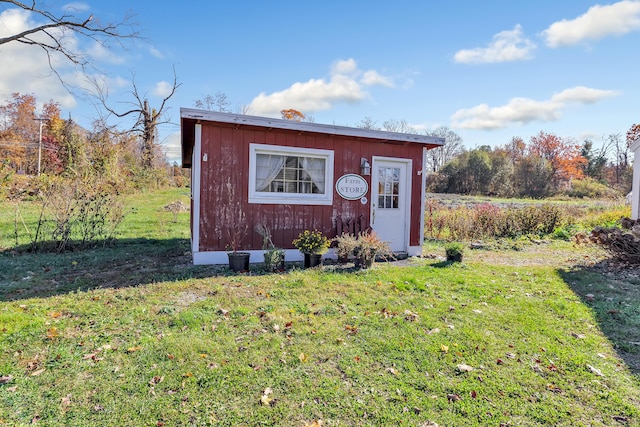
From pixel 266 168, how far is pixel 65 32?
880cm

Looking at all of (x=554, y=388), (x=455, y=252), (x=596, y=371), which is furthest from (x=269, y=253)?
(x=596, y=371)

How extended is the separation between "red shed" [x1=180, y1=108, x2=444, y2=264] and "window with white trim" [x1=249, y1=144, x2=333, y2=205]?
2 centimetres

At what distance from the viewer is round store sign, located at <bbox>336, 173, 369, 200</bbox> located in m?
6.86

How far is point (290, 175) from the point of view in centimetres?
659

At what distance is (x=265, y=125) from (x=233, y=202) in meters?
1.48

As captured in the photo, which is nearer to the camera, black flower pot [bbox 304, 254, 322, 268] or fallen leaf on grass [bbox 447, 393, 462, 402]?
→ fallen leaf on grass [bbox 447, 393, 462, 402]

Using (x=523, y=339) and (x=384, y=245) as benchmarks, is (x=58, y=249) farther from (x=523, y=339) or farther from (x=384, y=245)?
(x=523, y=339)

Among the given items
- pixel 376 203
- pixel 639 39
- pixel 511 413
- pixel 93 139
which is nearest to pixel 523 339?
pixel 511 413

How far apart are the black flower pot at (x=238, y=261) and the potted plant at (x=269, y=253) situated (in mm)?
329

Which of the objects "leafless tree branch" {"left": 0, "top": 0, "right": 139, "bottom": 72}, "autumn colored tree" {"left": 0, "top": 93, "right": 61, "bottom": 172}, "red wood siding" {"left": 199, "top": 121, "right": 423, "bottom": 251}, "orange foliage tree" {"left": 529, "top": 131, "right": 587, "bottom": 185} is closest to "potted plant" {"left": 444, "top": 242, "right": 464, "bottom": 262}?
"red wood siding" {"left": 199, "top": 121, "right": 423, "bottom": 251}

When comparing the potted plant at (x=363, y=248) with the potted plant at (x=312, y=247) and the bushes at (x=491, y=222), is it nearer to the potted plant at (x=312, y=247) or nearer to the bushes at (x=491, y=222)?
the potted plant at (x=312, y=247)

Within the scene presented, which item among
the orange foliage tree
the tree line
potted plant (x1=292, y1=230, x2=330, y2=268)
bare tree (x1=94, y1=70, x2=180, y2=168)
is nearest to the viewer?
potted plant (x1=292, y1=230, x2=330, y2=268)

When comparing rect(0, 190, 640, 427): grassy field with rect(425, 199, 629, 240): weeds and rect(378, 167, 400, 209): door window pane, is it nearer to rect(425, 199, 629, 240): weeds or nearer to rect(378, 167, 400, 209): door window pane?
rect(378, 167, 400, 209): door window pane

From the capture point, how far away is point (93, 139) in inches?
714
